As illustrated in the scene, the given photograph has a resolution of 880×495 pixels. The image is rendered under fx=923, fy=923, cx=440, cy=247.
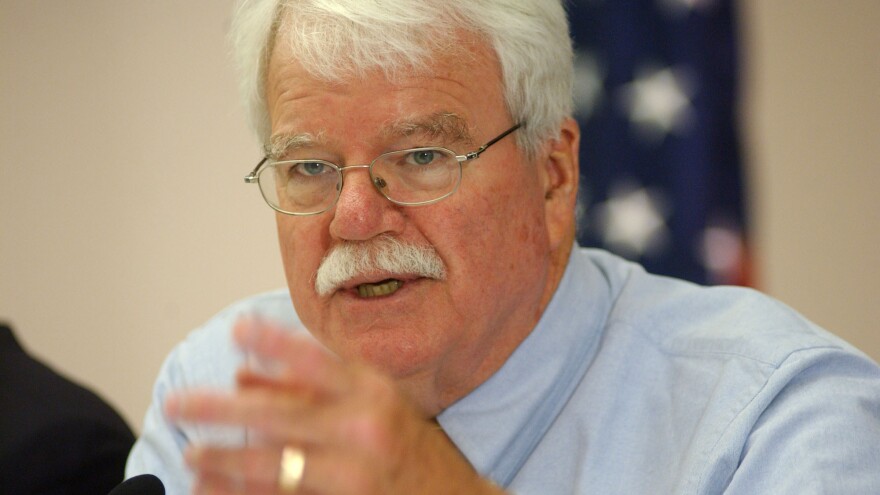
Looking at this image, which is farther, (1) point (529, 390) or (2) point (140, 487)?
(1) point (529, 390)

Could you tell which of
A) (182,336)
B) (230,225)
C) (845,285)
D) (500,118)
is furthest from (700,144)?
(182,336)

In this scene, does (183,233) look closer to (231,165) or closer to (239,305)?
(231,165)

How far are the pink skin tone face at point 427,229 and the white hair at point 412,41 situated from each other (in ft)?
0.10

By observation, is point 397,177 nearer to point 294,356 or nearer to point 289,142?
point 289,142

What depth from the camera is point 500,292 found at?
1655mm

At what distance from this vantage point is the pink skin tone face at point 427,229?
1.58 metres

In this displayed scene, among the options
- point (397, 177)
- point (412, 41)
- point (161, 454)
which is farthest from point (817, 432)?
point (161, 454)

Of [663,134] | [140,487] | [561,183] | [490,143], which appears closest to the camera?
[140,487]

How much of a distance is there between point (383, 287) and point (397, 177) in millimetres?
193

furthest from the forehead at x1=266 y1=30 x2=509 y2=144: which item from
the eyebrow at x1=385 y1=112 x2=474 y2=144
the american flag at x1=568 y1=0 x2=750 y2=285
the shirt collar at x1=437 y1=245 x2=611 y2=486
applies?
the american flag at x1=568 y1=0 x2=750 y2=285

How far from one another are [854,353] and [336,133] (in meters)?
0.93

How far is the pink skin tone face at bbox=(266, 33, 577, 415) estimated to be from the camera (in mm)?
1579

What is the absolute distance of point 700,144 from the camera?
307cm

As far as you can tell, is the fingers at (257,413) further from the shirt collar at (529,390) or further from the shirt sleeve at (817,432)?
the shirt collar at (529,390)
